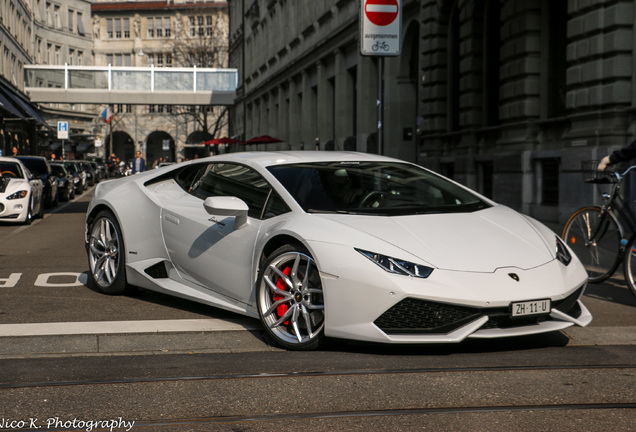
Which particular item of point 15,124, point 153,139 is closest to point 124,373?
point 15,124

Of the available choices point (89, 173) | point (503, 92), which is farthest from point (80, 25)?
point (503, 92)

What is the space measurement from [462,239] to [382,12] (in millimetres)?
5693

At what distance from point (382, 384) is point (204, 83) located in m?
53.7

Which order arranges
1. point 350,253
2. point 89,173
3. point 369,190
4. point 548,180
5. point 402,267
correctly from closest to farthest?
point 402,267, point 350,253, point 369,190, point 548,180, point 89,173

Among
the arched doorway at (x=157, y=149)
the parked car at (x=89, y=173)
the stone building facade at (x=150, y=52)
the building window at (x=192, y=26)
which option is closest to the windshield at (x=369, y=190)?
the parked car at (x=89, y=173)

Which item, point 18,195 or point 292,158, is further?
point 18,195

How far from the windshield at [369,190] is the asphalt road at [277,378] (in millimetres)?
931

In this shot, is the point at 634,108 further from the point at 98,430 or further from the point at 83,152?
the point at 83,152

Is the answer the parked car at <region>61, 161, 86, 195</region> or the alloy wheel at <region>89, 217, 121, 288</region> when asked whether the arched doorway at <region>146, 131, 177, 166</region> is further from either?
the alloy wheel at <region>89, 217, 121, 288</region>

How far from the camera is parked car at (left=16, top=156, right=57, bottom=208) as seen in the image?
23.7 metres

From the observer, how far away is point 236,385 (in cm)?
462

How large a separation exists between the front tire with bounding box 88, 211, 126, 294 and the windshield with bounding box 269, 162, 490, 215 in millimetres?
1967

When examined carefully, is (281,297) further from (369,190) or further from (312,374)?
(369,190)

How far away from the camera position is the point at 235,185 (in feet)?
21.8
